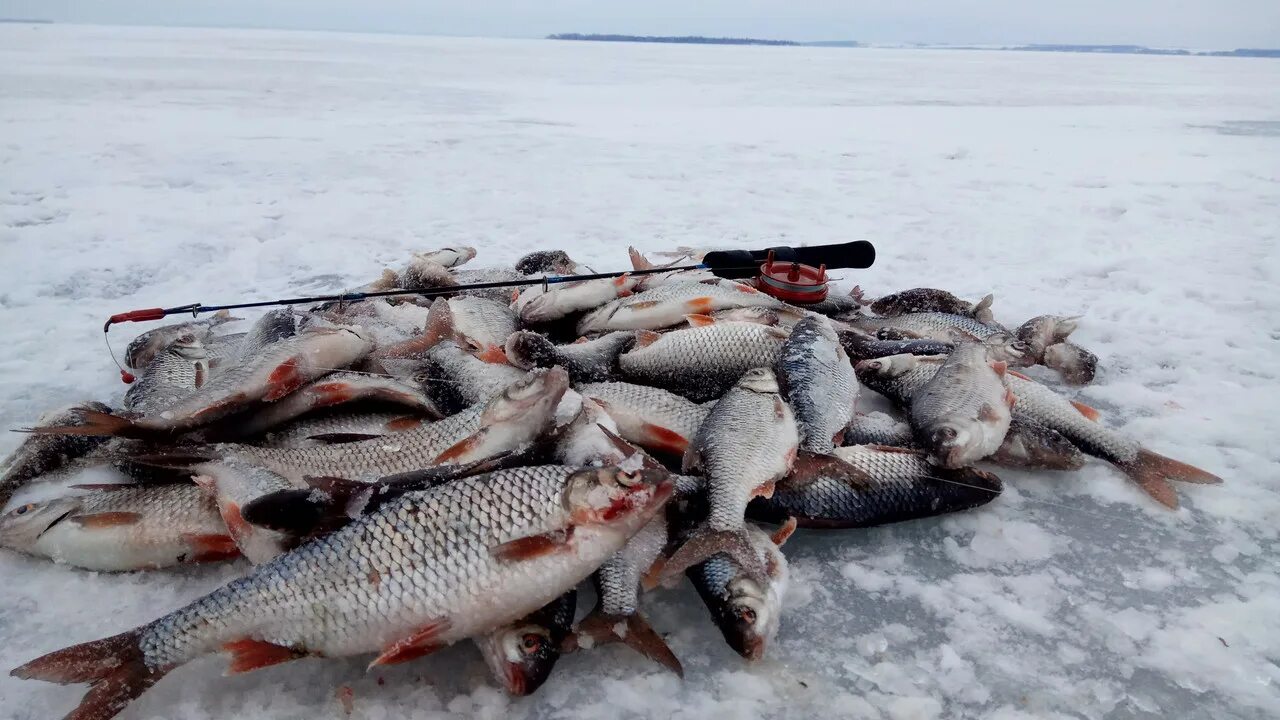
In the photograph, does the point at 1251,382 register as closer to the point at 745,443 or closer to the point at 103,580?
the point at 745,443

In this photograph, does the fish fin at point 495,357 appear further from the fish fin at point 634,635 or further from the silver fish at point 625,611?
the fish fin at point 634,635

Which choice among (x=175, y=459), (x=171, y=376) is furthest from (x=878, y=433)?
(x=171, y=376)

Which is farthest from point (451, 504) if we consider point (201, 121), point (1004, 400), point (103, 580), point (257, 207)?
point (201, 121)

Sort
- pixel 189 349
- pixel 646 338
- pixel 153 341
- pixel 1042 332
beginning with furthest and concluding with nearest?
pixel 1042 332 < pixel 153 341 < pixel 189 349 < pixel 646 338

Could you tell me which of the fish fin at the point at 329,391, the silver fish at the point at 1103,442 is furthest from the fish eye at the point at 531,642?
the silver fish at the point at 1103,442

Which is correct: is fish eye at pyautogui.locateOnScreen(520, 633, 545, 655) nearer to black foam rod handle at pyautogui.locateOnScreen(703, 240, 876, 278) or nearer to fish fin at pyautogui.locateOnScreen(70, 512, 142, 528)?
fish fin at pyautogui.locateOnScreen(70, 512, 142, 528)

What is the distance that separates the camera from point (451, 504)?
1852 millimetres

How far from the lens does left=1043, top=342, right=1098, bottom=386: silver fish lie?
11.8 ft

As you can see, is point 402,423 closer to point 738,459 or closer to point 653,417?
point 653,417

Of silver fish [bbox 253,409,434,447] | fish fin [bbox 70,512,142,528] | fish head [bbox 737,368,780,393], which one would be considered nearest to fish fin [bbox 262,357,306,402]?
A: silver fish [bbox 253,409,434,447]

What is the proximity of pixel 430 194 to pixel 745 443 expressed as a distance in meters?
6.12

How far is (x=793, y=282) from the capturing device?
3967 millimetres

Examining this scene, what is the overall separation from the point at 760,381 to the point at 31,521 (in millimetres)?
2320

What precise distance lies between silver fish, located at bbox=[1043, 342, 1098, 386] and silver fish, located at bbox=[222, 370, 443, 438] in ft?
9.43
